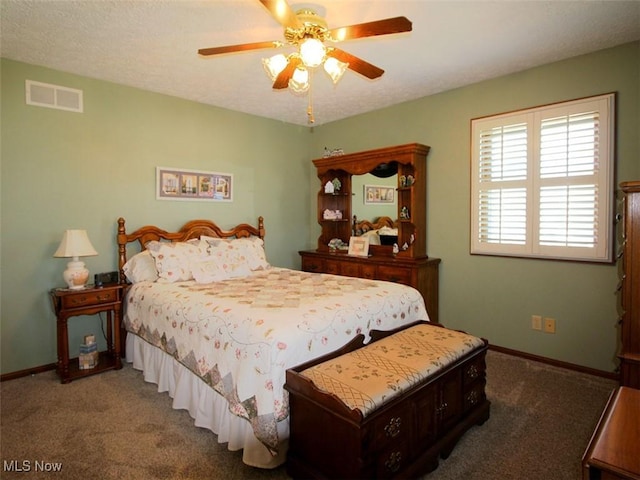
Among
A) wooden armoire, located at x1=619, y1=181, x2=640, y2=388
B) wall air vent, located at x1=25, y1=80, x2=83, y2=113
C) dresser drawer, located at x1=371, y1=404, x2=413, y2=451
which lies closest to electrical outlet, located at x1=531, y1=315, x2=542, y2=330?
wooden armoire, located at x1=619, y1=181, x2=640, y2=388

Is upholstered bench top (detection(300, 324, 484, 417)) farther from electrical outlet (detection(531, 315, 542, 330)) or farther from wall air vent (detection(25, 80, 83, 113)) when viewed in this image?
wall air vent (detection(25, 80, 83, 113))

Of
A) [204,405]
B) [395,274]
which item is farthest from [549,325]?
[204,405]

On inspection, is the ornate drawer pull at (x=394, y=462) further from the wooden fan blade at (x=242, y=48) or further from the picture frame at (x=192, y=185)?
the picture frame at (x=192, y=185)

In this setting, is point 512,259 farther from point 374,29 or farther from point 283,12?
point 283,12

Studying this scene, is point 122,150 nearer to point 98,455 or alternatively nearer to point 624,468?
point 98,455

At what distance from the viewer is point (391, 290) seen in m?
2.75

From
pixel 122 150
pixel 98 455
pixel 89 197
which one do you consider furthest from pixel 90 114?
pixel 98 455

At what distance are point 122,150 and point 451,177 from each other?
3297 millimetres

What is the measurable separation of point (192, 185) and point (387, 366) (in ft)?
9.96

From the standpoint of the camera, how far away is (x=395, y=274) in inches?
149

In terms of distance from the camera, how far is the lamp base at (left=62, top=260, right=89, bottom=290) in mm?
2986

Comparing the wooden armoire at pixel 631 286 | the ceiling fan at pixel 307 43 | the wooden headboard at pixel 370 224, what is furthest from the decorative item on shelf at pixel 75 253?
the wooden armoire at pixel 631 286

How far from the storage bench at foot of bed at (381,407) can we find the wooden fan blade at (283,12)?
1748 mm

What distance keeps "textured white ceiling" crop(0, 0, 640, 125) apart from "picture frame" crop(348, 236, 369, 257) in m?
1.67
